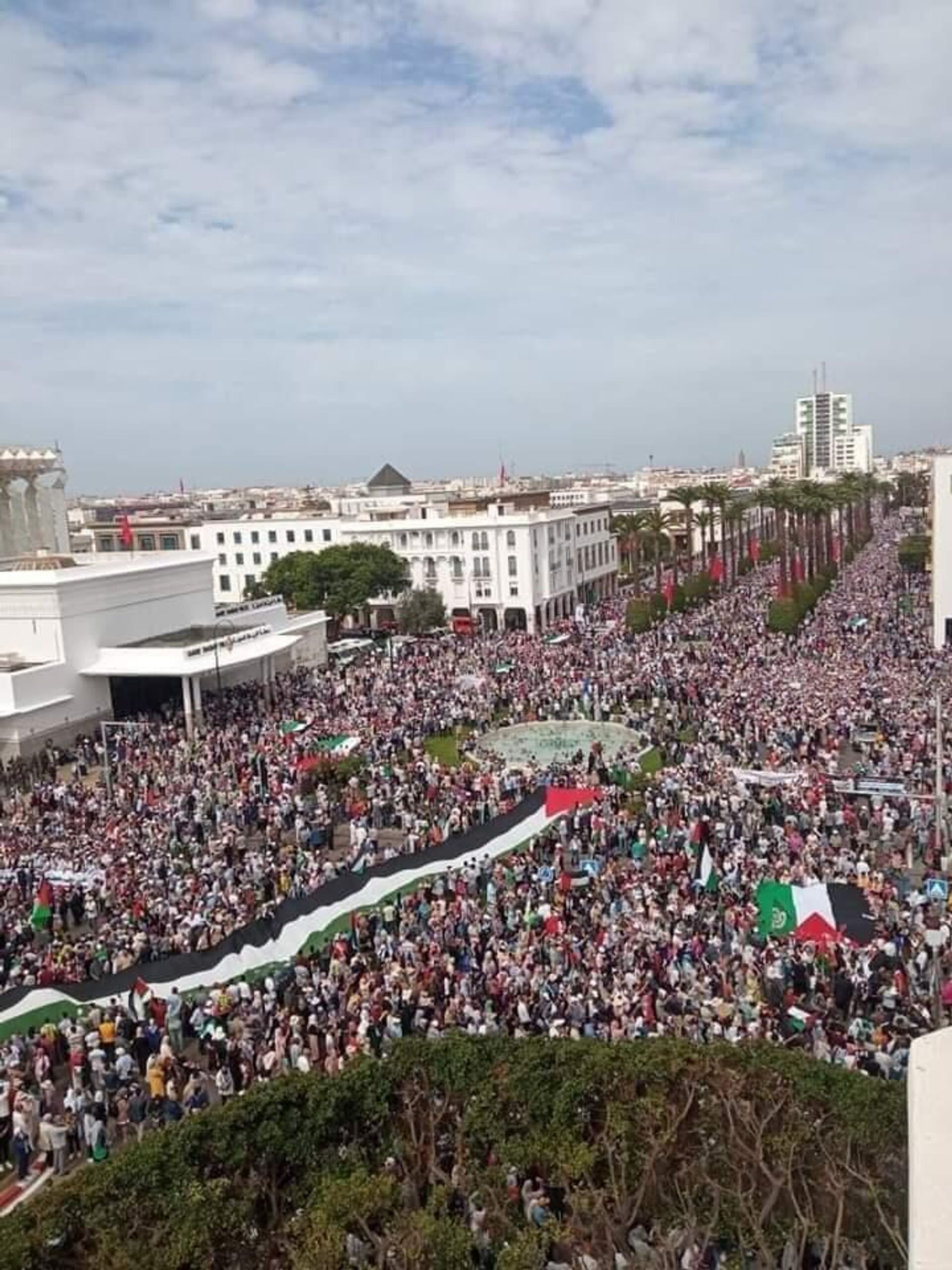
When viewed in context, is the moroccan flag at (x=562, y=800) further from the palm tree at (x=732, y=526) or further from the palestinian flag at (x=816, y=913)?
the palm tree at (x=732, y=526)

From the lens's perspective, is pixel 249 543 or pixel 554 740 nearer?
pixel 554 740

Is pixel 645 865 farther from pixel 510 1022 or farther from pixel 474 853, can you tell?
pixel 510 1022

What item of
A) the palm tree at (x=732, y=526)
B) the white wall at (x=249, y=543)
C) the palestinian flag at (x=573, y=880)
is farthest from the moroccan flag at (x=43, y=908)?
the palm tree at (x=732, y=526)

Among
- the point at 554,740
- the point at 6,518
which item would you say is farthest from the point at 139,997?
the point at 6,518

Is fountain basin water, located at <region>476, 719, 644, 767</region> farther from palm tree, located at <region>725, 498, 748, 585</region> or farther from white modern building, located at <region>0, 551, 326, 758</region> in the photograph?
palm tree, located at <region>725, 498, 748, 585</region>

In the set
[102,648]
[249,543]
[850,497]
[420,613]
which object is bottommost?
[420,613]

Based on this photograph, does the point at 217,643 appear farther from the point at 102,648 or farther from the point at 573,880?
the point at 573,880
